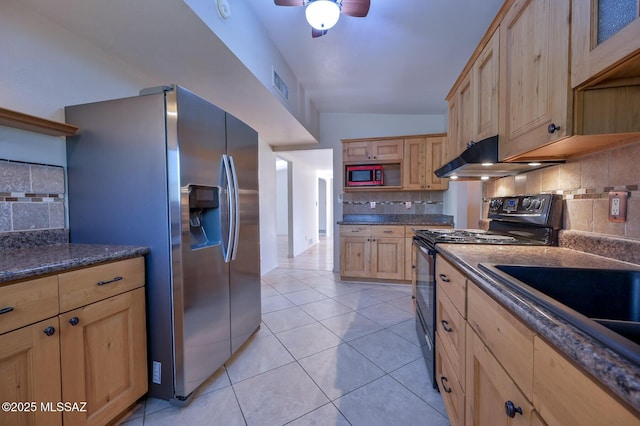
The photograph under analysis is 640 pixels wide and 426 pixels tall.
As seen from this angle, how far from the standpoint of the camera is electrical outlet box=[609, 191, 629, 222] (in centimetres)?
101

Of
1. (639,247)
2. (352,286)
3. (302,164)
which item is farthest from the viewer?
(302,164)

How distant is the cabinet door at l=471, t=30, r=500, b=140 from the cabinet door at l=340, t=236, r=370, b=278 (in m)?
2.24

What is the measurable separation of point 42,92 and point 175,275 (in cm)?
129

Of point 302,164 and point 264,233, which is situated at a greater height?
point 302,164

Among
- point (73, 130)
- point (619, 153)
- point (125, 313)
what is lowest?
point (125, 313)

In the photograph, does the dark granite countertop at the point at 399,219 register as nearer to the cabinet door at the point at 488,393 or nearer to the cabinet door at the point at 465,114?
the cabinet door at the point at 465,114

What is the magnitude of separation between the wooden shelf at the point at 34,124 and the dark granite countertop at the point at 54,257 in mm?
632

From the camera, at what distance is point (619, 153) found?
3.43ft

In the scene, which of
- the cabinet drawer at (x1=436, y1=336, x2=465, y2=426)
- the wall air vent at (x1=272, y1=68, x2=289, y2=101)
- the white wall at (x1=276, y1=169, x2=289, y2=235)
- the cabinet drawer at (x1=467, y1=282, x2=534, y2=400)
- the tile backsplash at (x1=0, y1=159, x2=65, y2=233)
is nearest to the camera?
the cabinet drawer at (x1=467, y1=282, x2=534, y2=400)

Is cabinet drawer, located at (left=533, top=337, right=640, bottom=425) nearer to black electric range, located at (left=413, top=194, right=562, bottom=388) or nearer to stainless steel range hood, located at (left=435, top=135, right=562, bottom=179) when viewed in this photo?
black electric range, located at (left=413, top=194, right=562, bottom=388)

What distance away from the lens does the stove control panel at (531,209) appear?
139 centimetres

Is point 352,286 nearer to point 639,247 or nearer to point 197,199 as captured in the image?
point 197,199

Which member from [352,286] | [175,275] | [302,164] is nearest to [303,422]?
[175,275]

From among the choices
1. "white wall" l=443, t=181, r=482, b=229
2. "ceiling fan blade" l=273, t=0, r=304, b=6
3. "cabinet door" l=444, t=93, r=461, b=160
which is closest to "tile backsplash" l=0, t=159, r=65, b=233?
"ceiling fan blade" l=273, t=0, r=304, b=6
